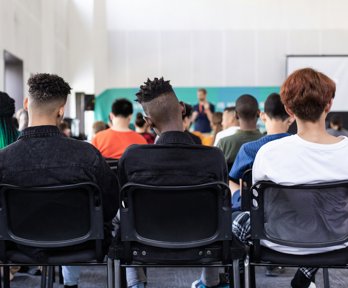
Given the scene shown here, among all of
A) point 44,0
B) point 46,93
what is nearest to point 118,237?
→ point 46,93

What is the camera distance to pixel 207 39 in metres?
12.5

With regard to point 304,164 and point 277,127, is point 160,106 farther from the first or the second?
point 277,127

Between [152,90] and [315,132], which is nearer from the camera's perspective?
[315,132]

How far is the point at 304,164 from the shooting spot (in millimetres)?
2098

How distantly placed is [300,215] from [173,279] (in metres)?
1.74

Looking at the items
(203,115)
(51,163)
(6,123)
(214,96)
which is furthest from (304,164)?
(214,96)

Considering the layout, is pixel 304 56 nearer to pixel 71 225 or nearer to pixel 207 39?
pixel 207 39

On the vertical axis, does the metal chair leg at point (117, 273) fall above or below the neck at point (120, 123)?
below

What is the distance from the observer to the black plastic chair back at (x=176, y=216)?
2.06 metres

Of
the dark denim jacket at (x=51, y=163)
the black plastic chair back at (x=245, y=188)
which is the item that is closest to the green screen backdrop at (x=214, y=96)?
the black plastic chair back at (x=245, y=188)

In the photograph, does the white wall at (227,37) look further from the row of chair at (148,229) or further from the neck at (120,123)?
the row of chair at (148,229)

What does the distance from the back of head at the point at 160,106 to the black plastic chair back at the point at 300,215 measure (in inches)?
19.5

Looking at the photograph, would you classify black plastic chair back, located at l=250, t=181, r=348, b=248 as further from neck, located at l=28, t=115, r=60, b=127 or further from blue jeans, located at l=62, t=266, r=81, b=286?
blue jeans, located at l=62, t=266, r=81, b=286

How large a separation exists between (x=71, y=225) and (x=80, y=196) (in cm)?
11
